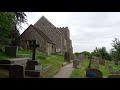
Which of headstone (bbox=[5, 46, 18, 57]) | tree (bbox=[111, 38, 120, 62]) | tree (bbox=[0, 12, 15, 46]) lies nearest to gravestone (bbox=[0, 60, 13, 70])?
tree (bbox=[0, 12, 15, 46])

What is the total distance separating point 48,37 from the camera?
138 feet

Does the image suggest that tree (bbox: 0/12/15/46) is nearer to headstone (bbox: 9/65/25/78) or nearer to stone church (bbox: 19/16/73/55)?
headstone (bbox: 9/65/25/78)

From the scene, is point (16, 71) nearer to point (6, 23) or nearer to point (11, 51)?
point (6, 23)

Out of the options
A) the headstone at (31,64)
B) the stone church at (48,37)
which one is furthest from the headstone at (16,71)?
the stone church at (48,37)

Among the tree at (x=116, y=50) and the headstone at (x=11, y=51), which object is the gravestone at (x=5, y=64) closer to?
the headstone at (x=11, y=51)

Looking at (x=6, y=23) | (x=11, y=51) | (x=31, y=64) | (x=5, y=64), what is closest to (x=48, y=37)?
(x=11, y=51)

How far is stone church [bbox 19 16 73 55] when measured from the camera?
34469 millimetres

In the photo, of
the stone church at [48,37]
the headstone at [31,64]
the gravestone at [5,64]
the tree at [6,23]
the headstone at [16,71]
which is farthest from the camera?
the stone church at [48,37]

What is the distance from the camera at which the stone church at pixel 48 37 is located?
3447cm
